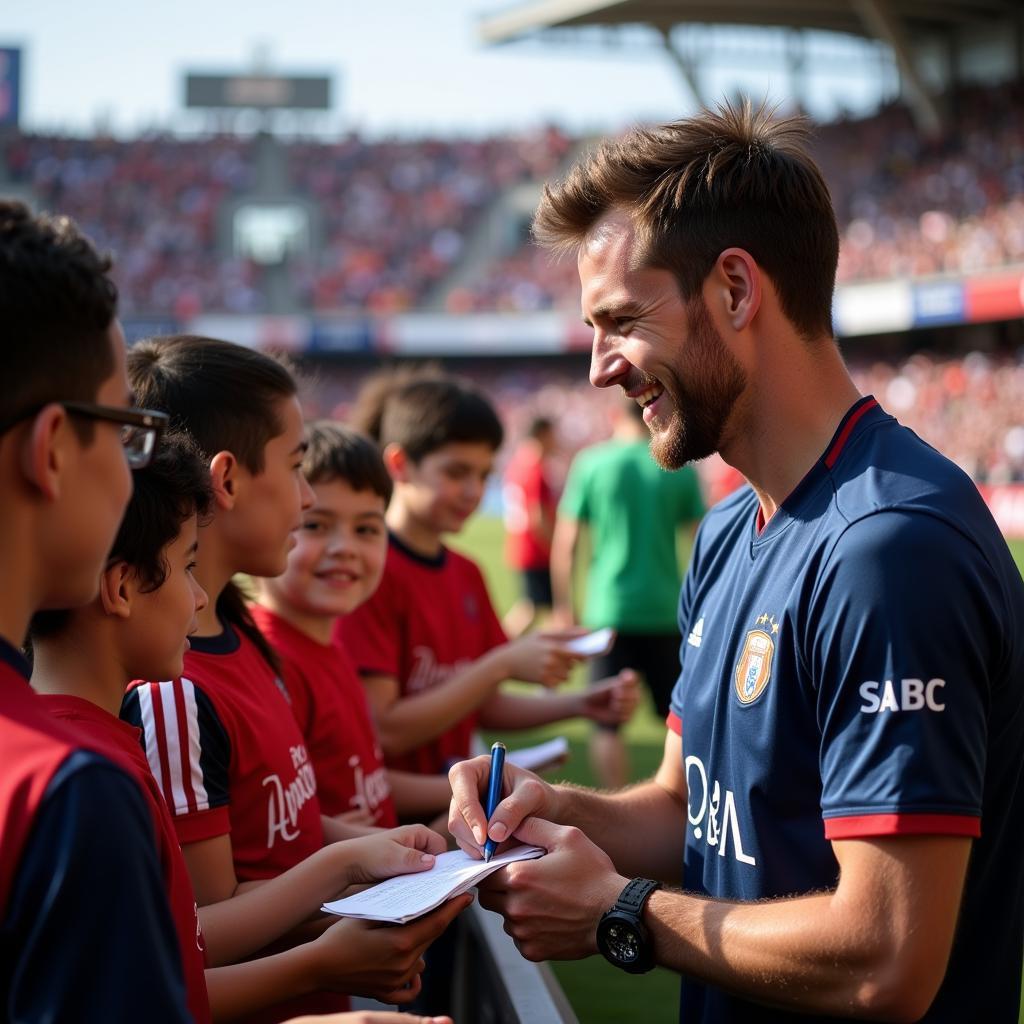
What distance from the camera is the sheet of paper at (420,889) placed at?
202 centimetres

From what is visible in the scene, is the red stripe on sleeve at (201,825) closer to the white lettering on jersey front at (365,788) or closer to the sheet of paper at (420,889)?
the sheet of paper at (420,889)

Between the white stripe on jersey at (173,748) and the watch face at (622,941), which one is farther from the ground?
the white stripe on jersey at (173,748)

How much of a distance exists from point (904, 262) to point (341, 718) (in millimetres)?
28517

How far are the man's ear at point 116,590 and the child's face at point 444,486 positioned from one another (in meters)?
2.25

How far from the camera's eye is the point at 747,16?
1079 inches

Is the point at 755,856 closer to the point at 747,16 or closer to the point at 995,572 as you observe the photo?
the point at 995,572

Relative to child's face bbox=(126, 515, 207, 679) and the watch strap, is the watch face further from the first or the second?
child's face bbox=(126, 515, 207, 679)

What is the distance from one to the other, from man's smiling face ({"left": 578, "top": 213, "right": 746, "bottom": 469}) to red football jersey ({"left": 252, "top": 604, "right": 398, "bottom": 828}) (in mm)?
1127

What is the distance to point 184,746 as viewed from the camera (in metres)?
2.26

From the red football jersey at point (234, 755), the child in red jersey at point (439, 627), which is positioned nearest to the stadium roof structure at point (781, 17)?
the child in red jersey at point (439, 627)

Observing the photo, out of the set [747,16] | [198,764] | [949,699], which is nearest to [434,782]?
[198,764]

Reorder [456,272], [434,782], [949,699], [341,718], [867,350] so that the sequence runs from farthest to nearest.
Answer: [456,272], [867,350], [434,782], [341,718], [949,699]

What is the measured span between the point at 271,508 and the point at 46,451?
1.28 meters

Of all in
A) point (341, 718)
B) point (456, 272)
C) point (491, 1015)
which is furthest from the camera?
point (456, 272)
